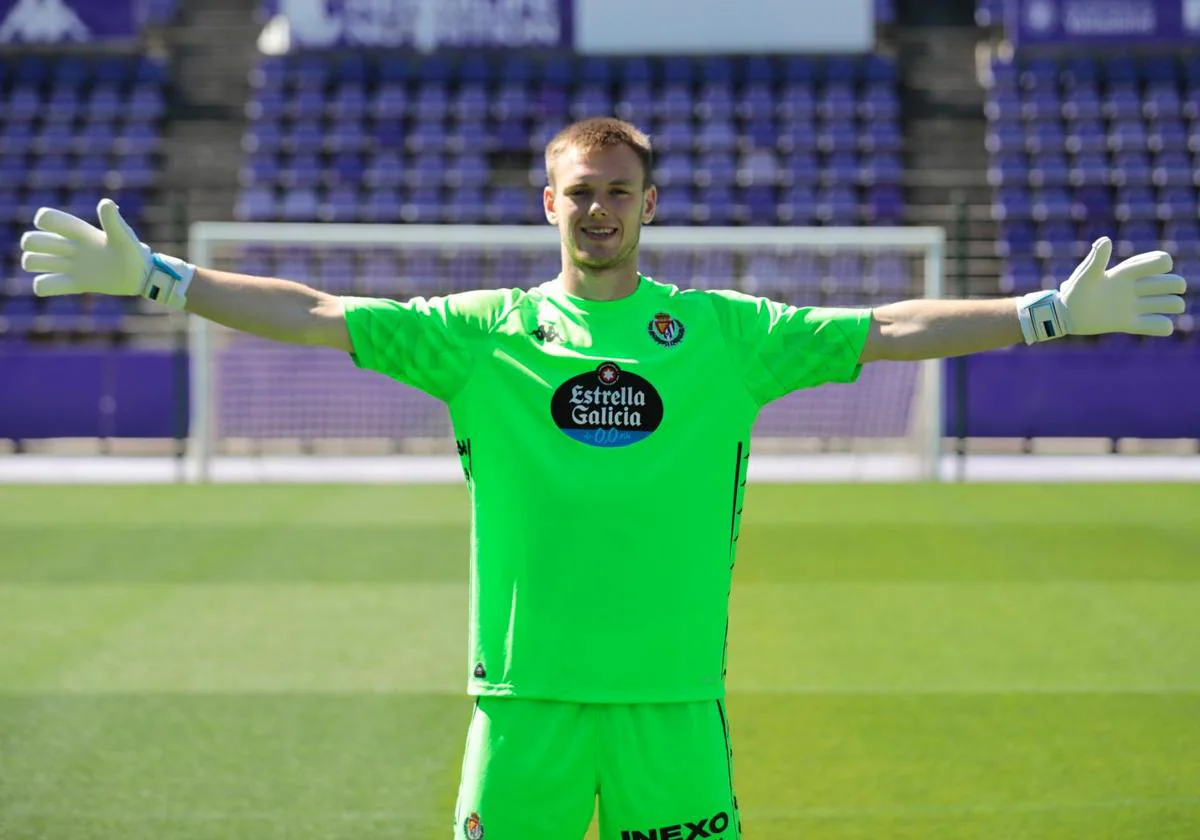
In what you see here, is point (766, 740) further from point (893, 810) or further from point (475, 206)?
point (475, 206)

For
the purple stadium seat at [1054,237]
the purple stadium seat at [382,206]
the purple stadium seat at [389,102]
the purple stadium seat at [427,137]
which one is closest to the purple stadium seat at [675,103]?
the purple stadium seat at [427,137]

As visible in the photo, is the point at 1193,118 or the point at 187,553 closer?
the point at 187,553

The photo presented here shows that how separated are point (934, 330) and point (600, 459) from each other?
76 centimetres

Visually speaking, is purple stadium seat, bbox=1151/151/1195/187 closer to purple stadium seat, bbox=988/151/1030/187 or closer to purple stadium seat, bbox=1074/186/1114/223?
purple stadium seat, bbox=1074/186/1114/223

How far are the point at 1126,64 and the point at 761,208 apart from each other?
7566mm

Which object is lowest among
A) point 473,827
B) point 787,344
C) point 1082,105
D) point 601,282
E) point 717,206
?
point 473,827

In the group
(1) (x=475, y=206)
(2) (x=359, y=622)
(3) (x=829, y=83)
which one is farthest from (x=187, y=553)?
(3) (x=829, y=83)

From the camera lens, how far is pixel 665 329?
287 cm

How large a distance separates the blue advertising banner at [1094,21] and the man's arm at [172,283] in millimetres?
22886

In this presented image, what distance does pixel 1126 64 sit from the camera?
992 inches

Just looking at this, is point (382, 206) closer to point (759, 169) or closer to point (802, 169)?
point (759, 169)

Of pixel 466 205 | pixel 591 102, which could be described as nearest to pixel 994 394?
pixel 466 205

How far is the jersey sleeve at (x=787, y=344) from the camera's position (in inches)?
115

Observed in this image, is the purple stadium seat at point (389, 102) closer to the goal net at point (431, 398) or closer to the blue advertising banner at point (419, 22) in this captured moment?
the blue advertising banner at point (419, 22)
